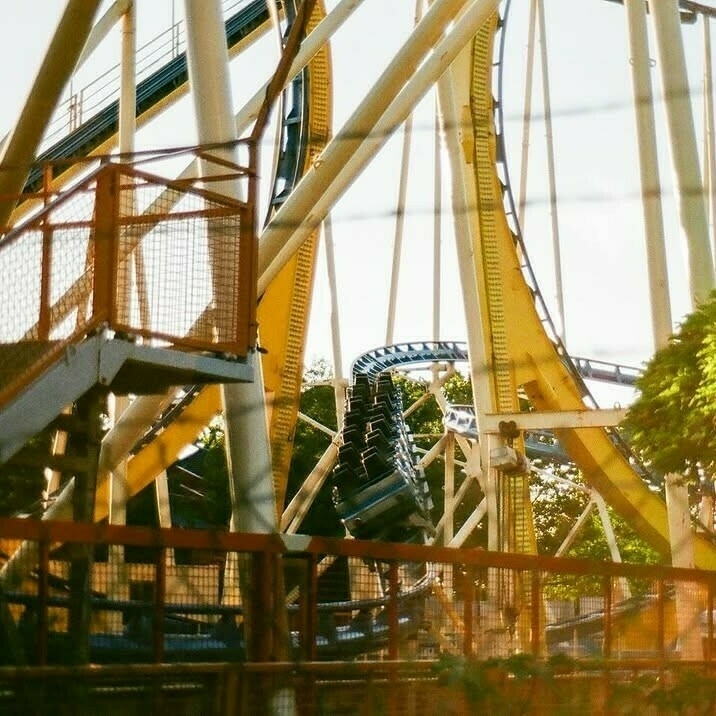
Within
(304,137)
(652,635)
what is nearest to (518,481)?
(304,137)

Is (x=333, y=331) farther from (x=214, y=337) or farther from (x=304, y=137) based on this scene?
(x=214, y=337)

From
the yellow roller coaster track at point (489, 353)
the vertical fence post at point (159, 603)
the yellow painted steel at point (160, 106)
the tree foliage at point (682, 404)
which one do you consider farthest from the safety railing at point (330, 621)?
the yellow painted steel at point (160, 106)

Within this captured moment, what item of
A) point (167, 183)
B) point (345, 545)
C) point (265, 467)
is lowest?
point (345, 545)

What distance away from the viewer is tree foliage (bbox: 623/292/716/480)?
31.8ft

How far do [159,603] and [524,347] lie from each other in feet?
33.7

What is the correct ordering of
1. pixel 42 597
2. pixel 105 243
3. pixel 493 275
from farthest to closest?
pixel 493 275 → pixel 105 243 → pixel 42 597

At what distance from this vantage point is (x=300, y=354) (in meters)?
13.8

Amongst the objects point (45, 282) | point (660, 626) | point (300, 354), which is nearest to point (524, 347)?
point (300, 354)

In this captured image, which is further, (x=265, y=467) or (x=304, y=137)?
(x=304, y=137)

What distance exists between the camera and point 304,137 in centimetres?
1406

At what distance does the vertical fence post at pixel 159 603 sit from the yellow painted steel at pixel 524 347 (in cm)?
913

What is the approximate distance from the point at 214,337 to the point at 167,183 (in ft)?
2.31

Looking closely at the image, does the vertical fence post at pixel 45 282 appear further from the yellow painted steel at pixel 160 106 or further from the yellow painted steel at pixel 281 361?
the yellow painted steel at pixel 160 106

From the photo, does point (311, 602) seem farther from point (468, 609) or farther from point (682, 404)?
point (682, 404)
